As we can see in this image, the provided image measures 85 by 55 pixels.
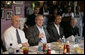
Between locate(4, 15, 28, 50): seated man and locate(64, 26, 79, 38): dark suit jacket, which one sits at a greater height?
locate(4, 15, 28, 50): seated man

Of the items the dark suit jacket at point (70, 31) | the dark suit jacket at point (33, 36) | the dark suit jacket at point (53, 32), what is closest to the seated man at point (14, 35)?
the dark suit jacket at point (33, 36)

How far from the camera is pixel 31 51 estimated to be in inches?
125

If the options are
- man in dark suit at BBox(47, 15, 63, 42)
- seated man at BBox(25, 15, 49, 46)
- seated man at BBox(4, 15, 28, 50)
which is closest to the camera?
seated man at BBox(4, 15, 28, 50)

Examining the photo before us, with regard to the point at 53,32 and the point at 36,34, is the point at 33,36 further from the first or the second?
the point at 53,32

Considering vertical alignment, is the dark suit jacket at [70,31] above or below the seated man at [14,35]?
below

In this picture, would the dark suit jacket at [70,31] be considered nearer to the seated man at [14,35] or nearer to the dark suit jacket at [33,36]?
the dark suit jacket at [33,36]

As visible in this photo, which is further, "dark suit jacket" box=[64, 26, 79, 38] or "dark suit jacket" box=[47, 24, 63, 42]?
"dark suit jacket" box=[64, 26, 79, 38]

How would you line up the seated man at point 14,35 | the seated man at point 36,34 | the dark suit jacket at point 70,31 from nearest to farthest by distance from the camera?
the seated man at point 14,35 → the seated man at point 36,34 → the dark suit jacket at point 70,31

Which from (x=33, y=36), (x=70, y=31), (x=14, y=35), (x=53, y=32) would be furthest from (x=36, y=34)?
(x=70, y=31)

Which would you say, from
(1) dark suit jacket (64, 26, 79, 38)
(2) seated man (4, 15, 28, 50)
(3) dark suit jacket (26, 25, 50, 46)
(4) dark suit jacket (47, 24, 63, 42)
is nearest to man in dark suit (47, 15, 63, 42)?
(4) dark suit jacket (47, 24, 63, 42)

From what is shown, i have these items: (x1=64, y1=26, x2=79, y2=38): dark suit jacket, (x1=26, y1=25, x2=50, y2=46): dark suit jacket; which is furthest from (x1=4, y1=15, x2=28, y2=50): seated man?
(x1=64, y1=26, x2=79, y2=38): dark suit jacket

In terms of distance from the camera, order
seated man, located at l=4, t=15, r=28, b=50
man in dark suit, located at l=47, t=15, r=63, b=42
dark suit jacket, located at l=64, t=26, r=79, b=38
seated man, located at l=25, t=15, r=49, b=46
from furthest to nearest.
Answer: dark suit jacket, located at l=64, t=26, r=79, b=38, man in dark suit, located at l=47, t=15, r=63, b=42, seated man, located at l=25, t=15, r=49, b=46, seated man, located at l=4, t=15, r=28, b=50

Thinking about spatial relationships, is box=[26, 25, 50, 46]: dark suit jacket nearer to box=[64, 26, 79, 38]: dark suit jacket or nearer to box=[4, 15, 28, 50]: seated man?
box=[4, 15, 28, 50]: seated man

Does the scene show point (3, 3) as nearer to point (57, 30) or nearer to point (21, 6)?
point (21, 6)
